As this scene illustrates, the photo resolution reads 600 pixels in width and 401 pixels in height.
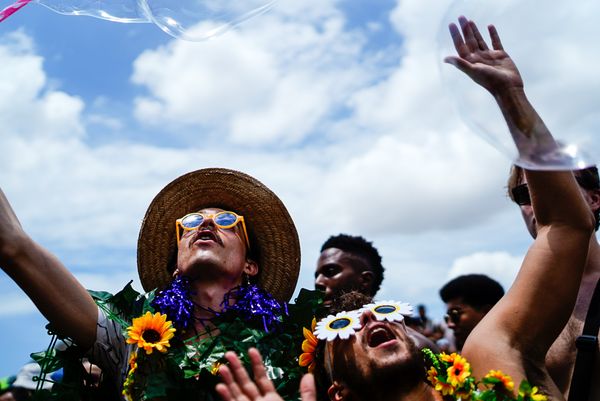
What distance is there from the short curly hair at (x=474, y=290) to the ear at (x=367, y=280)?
0.88m

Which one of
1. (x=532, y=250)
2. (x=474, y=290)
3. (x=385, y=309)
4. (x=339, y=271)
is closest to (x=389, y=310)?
(x=385, y=309)

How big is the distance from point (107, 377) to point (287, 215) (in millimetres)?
1507

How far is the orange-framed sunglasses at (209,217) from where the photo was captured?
415cm

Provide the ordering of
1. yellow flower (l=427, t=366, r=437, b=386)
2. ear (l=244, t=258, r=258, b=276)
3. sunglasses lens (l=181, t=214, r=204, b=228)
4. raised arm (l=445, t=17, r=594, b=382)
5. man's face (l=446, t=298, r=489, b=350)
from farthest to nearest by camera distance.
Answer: man's face (l=446, t=298, r=489, b=350), ear (l=244, t=258, r=258, b=276), sunglasses lens (l=181, t=214, r=204, b=228), yellow flower (l=427, t=366, r=437, b=386), raised arm (l=445, t=17, r=594, b=382)

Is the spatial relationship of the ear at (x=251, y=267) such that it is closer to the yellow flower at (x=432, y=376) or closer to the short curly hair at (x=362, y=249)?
the yellow flower at (x=432, y=376)

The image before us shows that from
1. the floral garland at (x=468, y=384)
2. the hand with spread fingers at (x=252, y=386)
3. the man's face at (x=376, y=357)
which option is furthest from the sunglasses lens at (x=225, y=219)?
the hand with spread fingers at (x=252, y=386)

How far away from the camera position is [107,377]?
3.49 metres

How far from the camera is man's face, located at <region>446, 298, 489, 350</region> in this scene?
618cm

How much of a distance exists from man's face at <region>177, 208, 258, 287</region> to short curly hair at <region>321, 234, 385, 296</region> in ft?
6.59

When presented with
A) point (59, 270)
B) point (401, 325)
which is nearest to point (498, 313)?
point (401, 325)

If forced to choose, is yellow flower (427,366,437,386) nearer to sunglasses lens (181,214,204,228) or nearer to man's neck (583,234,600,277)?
man's neck (583,234,600,277)

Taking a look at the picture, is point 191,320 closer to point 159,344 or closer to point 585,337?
point 159,344

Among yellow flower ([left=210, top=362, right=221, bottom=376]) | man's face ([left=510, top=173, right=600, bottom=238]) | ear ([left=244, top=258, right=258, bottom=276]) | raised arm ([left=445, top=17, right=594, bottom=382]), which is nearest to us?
raised arm ([left=445, top=17, right=594, bottom=382])

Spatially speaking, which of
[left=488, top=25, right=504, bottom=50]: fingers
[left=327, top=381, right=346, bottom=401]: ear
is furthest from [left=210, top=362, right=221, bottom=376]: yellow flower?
[left=488, top=25, right=504, bottom=50]: fingers
